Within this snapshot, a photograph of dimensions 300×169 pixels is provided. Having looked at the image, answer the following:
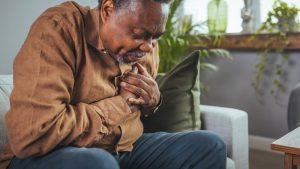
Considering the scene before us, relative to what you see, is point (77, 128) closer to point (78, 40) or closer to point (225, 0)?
point (78, 40)

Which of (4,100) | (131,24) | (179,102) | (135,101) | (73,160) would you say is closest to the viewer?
(73,160)

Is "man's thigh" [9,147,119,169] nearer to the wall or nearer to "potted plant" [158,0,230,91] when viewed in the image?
"potted plant" [158,0,230,91]

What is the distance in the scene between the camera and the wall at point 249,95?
7.84ft

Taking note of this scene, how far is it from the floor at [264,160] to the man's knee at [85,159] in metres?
1.53

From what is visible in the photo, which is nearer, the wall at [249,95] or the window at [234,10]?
the wall at [249,95]

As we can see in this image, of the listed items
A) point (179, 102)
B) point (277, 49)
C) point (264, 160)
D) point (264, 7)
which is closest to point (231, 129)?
point (179, 102)

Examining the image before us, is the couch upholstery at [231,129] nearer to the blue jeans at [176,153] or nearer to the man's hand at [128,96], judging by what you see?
the blue jeans at [176,153]

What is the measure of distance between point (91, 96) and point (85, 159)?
24 cm

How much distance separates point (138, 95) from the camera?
104 centimetres

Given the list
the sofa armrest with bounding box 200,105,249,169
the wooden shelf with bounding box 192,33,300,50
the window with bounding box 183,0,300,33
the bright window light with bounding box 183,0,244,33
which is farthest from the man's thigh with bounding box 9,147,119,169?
the bright window light with bounding box 183,0,244,33

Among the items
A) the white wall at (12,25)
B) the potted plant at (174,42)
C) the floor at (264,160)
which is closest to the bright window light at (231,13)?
the potted plant at (174,42)

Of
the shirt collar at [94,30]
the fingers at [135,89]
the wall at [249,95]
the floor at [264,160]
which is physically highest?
the shirt collar at [94,30]

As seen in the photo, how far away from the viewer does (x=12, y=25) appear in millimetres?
1402

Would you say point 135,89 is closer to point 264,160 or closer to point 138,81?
point 138,81
